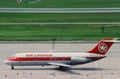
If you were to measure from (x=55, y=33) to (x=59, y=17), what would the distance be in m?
20.0

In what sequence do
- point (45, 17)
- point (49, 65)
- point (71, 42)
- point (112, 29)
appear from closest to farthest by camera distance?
point (49, 65)
point (71, 42)
point (112, 29)
point (45, 17)

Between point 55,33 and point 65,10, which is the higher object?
point 65,10

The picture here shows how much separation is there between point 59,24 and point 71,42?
54.6 ft

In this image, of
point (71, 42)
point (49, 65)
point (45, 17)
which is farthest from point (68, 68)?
point (45, 17)

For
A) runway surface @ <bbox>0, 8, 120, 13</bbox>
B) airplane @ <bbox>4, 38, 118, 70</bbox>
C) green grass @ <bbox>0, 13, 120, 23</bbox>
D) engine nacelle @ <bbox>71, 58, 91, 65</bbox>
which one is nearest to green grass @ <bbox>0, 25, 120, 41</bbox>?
green grass @ <bbox>0, 13, 120, 23</bbox>

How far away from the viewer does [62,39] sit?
76750 millimetres

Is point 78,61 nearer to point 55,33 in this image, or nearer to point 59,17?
point 55,33

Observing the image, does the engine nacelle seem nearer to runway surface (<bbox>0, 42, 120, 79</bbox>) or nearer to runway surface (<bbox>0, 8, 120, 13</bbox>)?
runway surface (<bbox>0, 42, 120, 79</bbox>)

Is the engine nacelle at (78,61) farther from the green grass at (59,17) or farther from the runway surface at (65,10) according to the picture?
the runway surface at (65,10)

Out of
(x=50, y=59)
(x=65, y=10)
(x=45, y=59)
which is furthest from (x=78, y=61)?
(x=65, y=10)

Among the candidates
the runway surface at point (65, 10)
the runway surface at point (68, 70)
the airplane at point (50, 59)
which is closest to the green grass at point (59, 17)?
the runway surface at point (65, 10)

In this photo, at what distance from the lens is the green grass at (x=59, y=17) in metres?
97.9

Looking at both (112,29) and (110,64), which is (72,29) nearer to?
(112,29)

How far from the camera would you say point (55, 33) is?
82750 millimetres
